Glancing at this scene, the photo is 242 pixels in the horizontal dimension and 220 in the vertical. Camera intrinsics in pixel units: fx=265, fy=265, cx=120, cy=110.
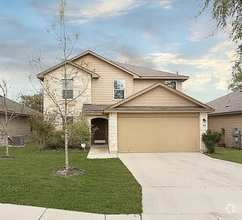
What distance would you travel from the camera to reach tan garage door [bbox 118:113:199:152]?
52.4 ft

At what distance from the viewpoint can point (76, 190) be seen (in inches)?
273

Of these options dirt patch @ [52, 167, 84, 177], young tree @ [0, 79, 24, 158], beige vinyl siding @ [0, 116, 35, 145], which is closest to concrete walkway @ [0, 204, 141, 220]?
dirt patch @ [52, 167, 84, 177]

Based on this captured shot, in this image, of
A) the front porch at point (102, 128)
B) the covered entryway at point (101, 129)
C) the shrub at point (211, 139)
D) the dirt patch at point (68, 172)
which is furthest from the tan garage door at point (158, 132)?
the dirt patch at point (68, 172)

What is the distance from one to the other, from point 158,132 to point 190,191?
9.03 metres

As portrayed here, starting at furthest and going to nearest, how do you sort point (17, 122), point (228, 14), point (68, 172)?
point (17, 122)
point (68, 172)
point (228, 14)

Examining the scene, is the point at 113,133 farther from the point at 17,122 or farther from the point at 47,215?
the point at 17,122

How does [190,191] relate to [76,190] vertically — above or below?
below

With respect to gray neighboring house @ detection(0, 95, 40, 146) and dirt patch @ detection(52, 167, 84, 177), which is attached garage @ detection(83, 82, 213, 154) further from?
gray neighboring house @ detection(0, 95, 40, 146)

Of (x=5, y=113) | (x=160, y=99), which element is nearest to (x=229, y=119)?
(x=160, y=99)

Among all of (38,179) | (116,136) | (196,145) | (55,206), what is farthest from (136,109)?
(55,206)

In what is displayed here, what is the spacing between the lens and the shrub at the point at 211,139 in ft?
50.3

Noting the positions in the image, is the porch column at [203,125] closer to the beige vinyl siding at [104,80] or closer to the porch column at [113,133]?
the porch column at [113,133]

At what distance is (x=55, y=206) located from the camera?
5.68 meters

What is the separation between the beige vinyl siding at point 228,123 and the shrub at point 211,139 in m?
6.00
